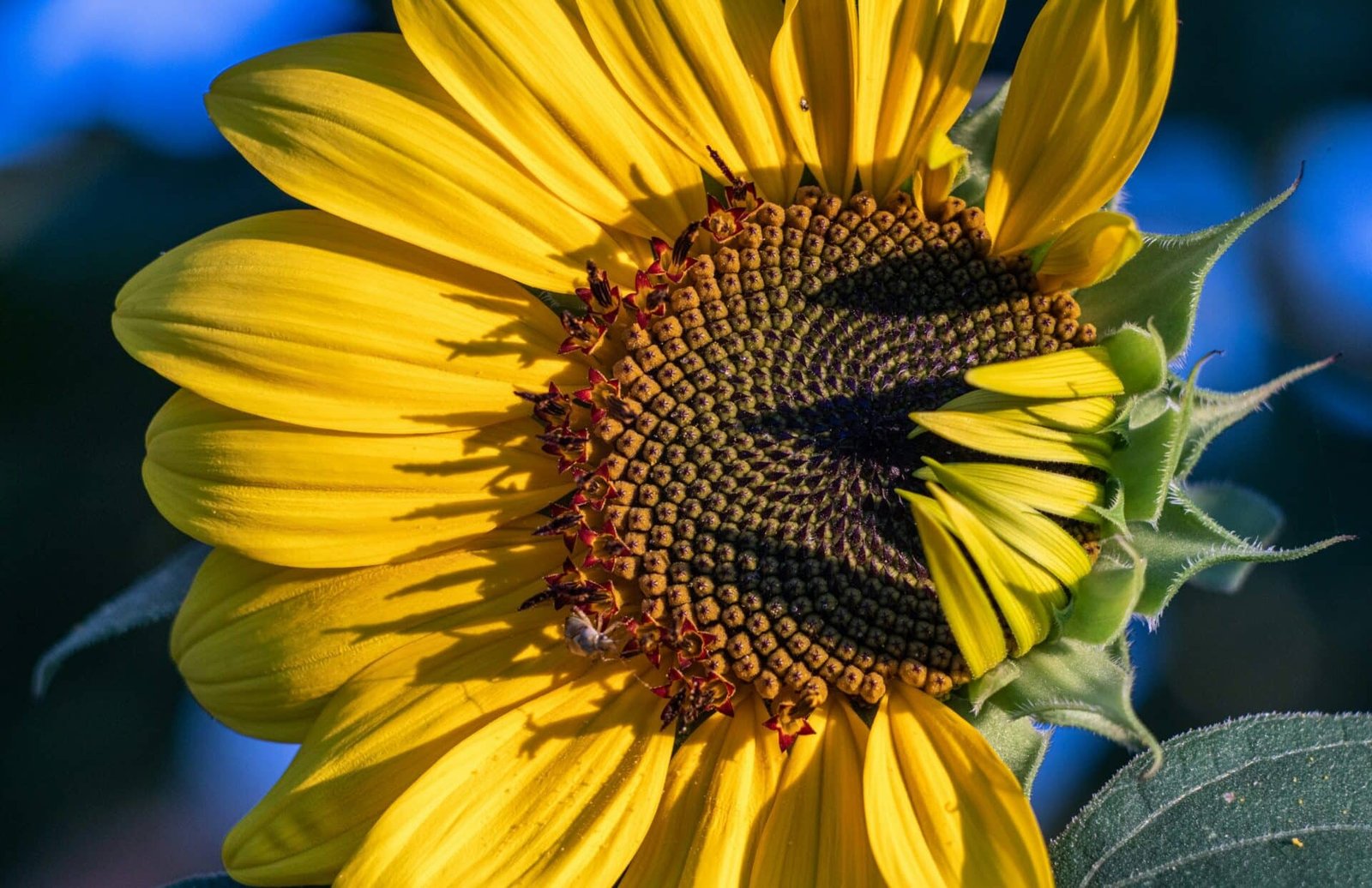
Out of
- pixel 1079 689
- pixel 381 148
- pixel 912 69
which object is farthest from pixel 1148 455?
pixel 381 148

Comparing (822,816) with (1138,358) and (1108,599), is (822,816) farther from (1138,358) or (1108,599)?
(1138,358)

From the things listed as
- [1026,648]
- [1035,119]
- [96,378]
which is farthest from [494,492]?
[96,378]

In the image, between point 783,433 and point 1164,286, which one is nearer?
point 1164,286

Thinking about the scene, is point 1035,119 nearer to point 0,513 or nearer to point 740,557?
point 740,557

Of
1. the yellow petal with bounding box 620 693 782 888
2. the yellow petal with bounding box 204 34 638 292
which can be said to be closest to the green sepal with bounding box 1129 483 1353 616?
the yellow petal with bounding box 620 693 782 888

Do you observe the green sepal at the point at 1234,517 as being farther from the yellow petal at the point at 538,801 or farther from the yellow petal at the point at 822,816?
the yellow petal at the point at 538,801

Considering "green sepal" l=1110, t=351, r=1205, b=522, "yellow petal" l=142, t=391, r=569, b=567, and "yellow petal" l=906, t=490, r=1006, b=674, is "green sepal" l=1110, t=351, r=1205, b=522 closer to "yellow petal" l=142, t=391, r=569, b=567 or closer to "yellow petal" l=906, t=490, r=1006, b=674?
"yellow petal" l=906, t=490, r=1006, b=674

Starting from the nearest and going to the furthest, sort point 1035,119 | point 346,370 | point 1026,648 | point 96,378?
1. point 1026,648
2. point 1035,119
3. point 346,370
4. point 96,378
